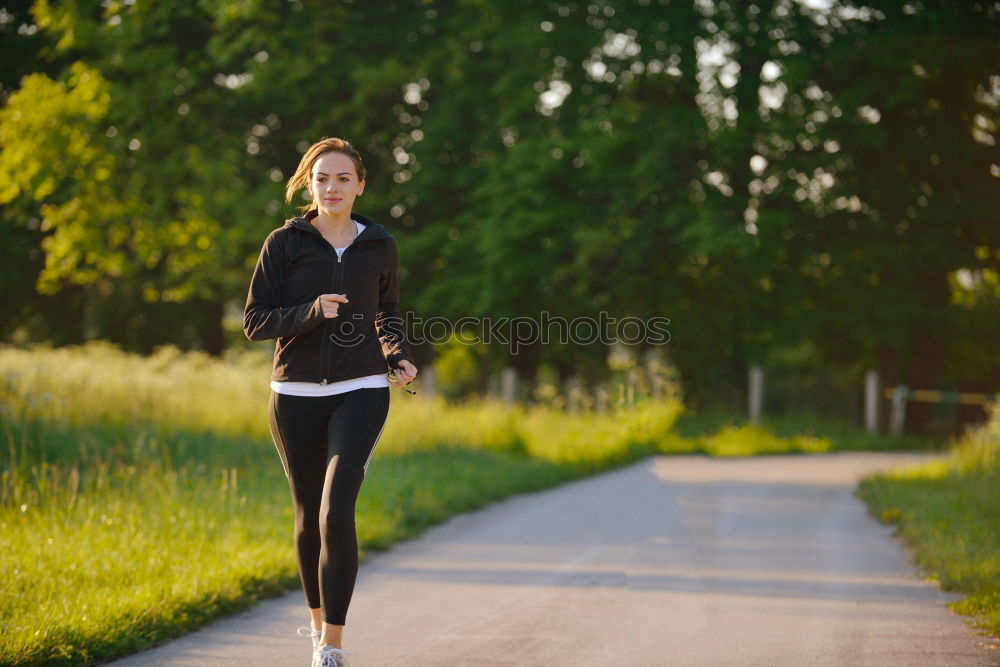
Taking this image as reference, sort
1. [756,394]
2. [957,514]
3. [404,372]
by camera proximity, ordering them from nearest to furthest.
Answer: [404,372], [957,514], [756,394]

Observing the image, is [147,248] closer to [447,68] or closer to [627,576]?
[447,68]

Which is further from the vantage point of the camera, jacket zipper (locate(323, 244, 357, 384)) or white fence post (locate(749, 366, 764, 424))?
white fence post (locate(749, 366, 764, 424))

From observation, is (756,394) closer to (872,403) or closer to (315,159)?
(872,403)

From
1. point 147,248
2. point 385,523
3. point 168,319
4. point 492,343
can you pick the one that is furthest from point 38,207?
point 385,523

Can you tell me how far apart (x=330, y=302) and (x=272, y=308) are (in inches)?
16.0

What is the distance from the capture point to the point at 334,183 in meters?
4.75

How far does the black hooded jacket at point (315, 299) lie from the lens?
4.64 metres

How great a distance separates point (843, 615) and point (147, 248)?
18649 mm

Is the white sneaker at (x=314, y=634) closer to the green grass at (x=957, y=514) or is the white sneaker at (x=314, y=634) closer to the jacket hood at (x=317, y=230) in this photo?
the jacket hood at (x=317, y=230)

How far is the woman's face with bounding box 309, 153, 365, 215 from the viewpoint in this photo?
4.74 m

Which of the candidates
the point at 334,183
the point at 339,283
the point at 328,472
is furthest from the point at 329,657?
the point at 334,183

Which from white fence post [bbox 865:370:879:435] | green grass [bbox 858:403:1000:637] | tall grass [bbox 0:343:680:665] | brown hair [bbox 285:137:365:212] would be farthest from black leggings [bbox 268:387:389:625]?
white fence post [bbox 865:370:879:435]

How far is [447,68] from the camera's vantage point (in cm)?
2420

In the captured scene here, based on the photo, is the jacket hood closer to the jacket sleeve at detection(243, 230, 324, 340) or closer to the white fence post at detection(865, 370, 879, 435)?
the jacket sleeve at detection(243, 230, 324, 340)
